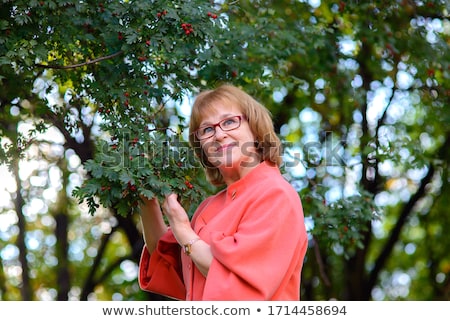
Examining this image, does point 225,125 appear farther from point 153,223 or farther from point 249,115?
point 153,223

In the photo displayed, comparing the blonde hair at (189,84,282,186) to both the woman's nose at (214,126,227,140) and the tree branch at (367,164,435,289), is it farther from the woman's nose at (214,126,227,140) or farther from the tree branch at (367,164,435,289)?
the tree branch at (367,164,435,289)

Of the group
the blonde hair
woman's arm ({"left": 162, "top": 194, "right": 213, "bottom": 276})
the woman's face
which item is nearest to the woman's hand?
woman's arm ({"left": 162, "top": 194, "right": 213, "bottom": 276})

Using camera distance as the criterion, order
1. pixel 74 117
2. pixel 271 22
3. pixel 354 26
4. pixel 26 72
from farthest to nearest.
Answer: pixel 354 26 < pixel 271 22 < pixel 74 117 < pixel 26 72

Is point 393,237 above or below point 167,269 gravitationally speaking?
below

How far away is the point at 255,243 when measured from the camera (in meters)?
2.85

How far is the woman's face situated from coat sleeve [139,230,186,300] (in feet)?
1.79

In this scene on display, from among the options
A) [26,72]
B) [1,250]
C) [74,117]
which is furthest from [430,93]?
[1,250]

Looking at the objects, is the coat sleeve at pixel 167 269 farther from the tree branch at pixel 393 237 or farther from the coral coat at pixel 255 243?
the tree branch at pixel 393 237

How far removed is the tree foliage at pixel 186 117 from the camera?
12.6ft

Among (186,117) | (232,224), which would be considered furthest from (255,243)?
(186,117)

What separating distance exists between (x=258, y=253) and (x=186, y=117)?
11.7 ft
